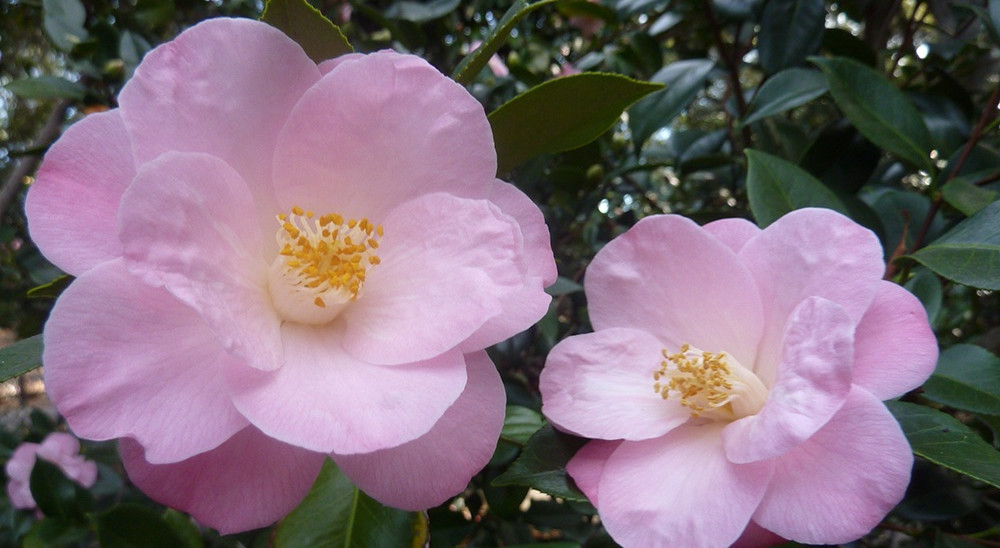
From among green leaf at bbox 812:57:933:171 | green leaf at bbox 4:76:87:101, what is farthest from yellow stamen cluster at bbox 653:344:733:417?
green leaf at bbox 4:76:87:101

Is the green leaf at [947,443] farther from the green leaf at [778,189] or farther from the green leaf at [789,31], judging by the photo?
the green leaf at [789,31]

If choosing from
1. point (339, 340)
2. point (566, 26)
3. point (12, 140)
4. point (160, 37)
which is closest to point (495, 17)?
point (566, 26)

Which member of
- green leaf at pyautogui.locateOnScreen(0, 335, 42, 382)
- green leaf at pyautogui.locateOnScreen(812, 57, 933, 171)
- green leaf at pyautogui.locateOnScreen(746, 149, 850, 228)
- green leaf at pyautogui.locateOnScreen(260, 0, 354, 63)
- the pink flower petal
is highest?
green leaf at pyautogui.locateOnScreen(260, 0, 354, 63)

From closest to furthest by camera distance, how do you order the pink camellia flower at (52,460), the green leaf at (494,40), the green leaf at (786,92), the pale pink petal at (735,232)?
the green leaf at (494,40) < the pale pink petal at (735,232) < the green leaf at (786,92) < the pink camellia flower at (52,460)

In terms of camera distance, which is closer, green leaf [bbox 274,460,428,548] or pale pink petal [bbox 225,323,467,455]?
pale pink petal [bbox 225,323,467,455]

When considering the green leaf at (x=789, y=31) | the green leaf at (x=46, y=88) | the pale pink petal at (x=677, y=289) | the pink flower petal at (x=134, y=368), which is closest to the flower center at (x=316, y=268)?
the pink flower petal at (x=134, y=368)

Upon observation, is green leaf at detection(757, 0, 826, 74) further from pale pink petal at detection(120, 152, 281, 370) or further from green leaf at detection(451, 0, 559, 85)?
pale pink petal at detection(120, 152, 281, 370)

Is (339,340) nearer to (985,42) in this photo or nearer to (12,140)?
(985,42)
